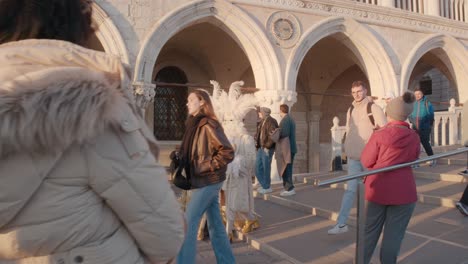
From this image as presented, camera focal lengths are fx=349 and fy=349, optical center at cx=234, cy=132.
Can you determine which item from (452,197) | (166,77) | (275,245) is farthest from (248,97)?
(166,77)

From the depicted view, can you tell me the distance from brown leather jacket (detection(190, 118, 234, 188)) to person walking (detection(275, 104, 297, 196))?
139 inches

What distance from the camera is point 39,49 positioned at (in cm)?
88

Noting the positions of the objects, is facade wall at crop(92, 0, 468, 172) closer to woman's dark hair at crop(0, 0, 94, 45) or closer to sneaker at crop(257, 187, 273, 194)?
sneaker at crop(257, 187, 273, 194)

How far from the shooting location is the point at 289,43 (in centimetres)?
894

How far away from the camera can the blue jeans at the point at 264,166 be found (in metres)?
6.53

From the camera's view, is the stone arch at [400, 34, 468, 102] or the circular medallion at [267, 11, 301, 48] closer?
the circular medallion at [267, 11, 301, 48]

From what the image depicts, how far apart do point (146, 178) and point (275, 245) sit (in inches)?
126

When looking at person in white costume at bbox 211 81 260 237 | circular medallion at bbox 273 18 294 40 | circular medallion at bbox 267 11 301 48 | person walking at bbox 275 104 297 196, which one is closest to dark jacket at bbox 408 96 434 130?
person walking at bbox 275 104 297 196

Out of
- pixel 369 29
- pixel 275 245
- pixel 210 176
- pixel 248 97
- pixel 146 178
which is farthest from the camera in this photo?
pixel 369 29

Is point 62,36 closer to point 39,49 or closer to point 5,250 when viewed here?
point 39,49

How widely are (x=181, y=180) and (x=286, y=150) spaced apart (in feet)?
12.2

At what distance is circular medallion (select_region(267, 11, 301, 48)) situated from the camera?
28.8 ft

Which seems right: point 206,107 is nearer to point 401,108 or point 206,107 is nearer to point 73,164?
point 401,108

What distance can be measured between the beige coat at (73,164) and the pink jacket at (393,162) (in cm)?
204
